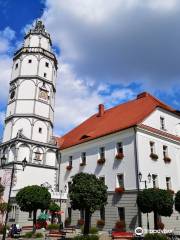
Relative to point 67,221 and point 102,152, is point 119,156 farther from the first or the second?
point 67,221

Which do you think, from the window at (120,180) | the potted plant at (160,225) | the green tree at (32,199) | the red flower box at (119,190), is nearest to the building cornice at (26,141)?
the green tree at (32,199)

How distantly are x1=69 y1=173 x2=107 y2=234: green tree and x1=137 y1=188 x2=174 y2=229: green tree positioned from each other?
4.18 m

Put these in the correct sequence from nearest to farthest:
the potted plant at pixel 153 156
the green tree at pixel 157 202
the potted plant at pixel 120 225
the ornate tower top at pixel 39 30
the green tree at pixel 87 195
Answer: the green tree at pixel 87 195, the green tree at pixel 157 202, the potted plant at pixel 120 225, the potted plant at pixel 153 156, the ornate tower top at pixel 39 30

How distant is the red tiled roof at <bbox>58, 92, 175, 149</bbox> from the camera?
109ft

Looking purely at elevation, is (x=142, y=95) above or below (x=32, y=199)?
above

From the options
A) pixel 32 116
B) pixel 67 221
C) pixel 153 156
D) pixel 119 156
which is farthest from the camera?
pixel 32 116

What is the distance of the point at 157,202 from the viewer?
23.8 m

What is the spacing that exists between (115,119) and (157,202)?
14.9 meters

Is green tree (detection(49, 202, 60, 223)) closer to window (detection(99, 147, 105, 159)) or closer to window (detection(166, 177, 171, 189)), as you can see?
window (detection(99, 147, 105, 159))

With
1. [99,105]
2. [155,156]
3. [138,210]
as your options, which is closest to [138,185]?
[138,210]

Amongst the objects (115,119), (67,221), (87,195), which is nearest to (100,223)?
(67,221)

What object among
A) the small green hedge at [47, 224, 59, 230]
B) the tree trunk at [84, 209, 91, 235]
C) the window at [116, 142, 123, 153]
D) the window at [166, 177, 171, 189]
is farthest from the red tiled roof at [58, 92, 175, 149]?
the tree trunk at [84, 209, 91, 235]

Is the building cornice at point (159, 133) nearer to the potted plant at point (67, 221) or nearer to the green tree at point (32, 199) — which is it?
the green tree at point (32, 199)

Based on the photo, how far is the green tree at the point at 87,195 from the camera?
70.2 ft
